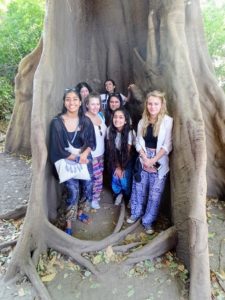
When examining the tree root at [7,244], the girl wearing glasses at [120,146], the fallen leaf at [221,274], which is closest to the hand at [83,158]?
the girl wearing glasses at [120,146]

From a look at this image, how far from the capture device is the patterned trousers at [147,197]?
4.26 meters

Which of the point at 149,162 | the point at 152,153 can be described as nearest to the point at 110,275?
the point at 149,162

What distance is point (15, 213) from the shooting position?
199 inches

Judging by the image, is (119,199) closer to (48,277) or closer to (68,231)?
(68,231)

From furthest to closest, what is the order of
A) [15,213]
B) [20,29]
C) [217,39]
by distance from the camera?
1. [20,29]
2. [217,39]
3. [15,213]

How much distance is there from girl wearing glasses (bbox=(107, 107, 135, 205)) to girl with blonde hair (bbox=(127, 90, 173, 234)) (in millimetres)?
214

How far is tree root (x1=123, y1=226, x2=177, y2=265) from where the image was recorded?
3959mm

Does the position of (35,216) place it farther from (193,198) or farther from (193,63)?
(193,63)

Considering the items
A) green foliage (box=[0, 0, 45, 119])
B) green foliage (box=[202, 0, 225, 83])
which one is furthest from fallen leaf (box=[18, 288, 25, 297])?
green foliage (box=[0, 0, 45, 119])

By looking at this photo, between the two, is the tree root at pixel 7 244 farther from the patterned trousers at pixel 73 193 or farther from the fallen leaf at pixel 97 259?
the fallen leaf at pixel 97 259

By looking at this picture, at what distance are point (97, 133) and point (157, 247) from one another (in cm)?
154

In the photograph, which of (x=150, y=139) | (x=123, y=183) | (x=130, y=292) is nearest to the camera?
(x=130, y=292)

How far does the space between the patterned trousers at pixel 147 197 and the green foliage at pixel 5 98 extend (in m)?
6.34

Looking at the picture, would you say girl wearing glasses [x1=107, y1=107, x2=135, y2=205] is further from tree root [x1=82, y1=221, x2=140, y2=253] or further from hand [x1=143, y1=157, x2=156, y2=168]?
tree root [x1=82, y1=221, x2=140, y2=253]
